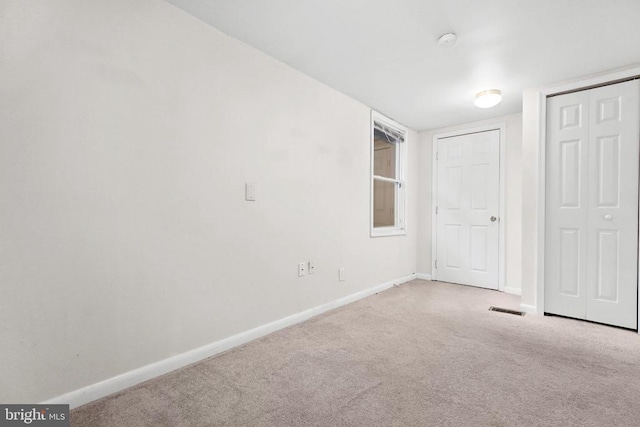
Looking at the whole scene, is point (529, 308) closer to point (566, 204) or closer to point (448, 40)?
point (566, 204)

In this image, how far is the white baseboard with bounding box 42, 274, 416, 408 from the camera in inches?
60.2

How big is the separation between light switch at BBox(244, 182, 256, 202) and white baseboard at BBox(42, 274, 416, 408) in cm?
100

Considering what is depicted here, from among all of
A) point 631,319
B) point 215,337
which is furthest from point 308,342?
point 631,319

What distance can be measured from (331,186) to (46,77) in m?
2.22

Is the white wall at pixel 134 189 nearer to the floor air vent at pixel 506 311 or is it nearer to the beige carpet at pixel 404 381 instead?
the beige carpet at pixel 404 381

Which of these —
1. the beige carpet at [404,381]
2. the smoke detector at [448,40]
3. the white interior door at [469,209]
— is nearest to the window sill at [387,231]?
the white interior door at [469,209]

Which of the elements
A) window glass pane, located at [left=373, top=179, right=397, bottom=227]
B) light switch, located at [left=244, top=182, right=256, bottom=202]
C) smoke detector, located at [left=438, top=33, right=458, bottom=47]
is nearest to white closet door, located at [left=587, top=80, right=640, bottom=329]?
smoke detector, located at [left=438, top=33, right=458, bottom=47]

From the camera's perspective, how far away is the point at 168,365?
1862mm

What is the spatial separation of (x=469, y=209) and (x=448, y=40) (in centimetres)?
258

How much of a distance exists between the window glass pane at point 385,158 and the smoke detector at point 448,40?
1981mm

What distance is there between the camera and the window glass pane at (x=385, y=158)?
4305 mm

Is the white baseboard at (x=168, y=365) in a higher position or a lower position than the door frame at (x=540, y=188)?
lower

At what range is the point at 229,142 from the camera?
2.21 m

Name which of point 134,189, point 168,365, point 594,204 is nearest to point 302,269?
point 168,365
